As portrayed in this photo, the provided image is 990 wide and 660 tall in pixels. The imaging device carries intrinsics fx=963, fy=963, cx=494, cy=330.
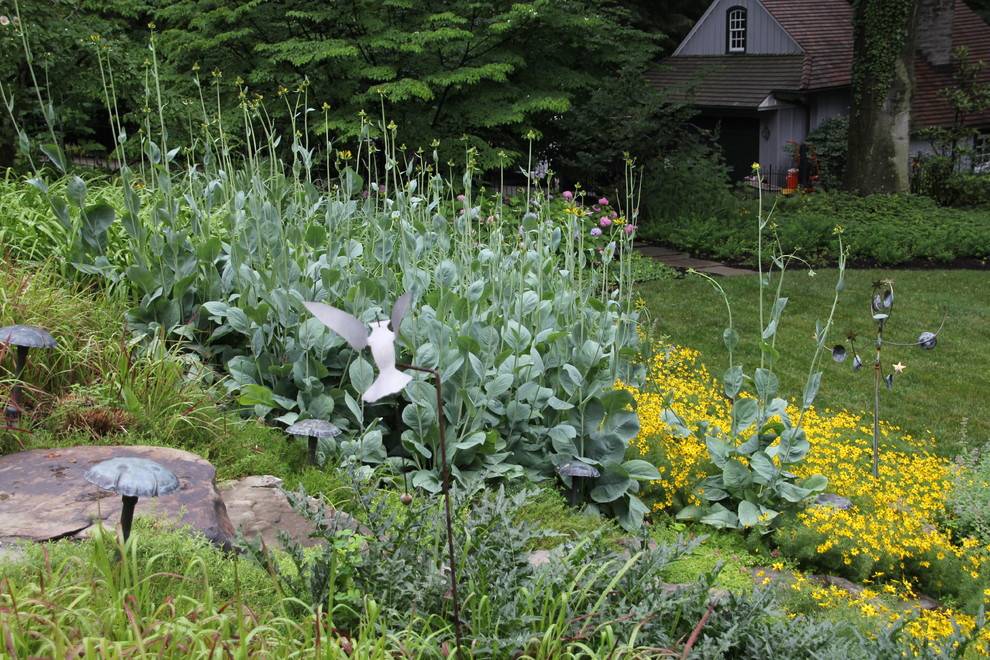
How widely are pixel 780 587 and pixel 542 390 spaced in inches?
50.0

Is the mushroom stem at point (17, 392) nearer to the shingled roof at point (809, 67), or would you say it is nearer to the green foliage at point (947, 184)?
the green foliage at point (947, 184)

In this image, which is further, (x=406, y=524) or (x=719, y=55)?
(x=719, y=55)

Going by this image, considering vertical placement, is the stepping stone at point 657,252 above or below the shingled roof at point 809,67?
below

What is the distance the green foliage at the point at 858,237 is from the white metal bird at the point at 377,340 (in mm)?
9881

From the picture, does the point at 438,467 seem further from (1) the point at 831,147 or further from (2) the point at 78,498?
(1) the point at 831,147

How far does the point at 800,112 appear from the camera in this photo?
20.7m

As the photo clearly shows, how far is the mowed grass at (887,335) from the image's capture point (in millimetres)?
6660

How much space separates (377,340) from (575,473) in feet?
7.79

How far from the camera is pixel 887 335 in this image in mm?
8516

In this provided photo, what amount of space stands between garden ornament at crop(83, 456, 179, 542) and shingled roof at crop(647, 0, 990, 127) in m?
18.5

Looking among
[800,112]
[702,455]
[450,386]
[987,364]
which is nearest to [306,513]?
[450,386]

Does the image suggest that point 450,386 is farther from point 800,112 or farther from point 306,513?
point 800,112

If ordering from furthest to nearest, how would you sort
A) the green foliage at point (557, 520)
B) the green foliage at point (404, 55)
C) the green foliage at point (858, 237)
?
the green foliage at point (858, 237)
the green foliage at point (404, 55)
the green foliage at point (557, 520)

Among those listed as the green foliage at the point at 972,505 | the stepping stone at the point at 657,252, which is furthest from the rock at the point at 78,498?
the stepping stone at the point at 657,252
